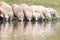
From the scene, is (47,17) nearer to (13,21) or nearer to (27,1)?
(13,21)

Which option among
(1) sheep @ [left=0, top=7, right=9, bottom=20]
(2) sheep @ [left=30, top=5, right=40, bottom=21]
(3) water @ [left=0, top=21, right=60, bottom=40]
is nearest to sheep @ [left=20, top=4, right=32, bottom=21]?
(2) sheep @ [left=30, top=5, right=40, bottom=21]

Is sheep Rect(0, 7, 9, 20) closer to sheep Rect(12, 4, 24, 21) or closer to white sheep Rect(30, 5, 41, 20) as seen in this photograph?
sheep Rect(12, 4, 24, 21)

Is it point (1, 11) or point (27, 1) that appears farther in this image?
point (27, 1)

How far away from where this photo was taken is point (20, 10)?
84.7ft

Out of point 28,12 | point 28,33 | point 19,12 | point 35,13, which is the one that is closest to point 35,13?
point 35,13

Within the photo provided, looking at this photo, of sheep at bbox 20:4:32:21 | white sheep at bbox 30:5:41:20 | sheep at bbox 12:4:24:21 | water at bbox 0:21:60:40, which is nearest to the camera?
water at bbox 0:21:60:40

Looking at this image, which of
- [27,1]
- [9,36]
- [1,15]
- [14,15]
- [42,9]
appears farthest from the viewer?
[27,1]

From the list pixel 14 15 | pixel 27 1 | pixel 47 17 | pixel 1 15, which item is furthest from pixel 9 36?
pixel 27 1

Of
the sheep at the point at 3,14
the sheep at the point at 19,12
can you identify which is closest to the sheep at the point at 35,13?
the sheep at the point at 19,12

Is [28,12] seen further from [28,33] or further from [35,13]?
[28,33]

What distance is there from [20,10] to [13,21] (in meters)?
1.47

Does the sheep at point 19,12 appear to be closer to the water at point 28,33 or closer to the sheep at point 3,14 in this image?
the sheep at point 3,14

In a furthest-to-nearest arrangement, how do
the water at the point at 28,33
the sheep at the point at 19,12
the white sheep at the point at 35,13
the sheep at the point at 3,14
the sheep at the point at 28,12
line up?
1. the white sheep at the point at 35,13
2. the sheep at the point at 28,12
3. the sheep at the point at 19,12
4. the sheep at the point at 3,14
5. the water at the point at 28,33

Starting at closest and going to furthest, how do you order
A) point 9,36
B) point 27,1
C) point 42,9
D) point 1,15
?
1. point 9,36
2. point 1,15
3. point 42,9
4. point 27,1
